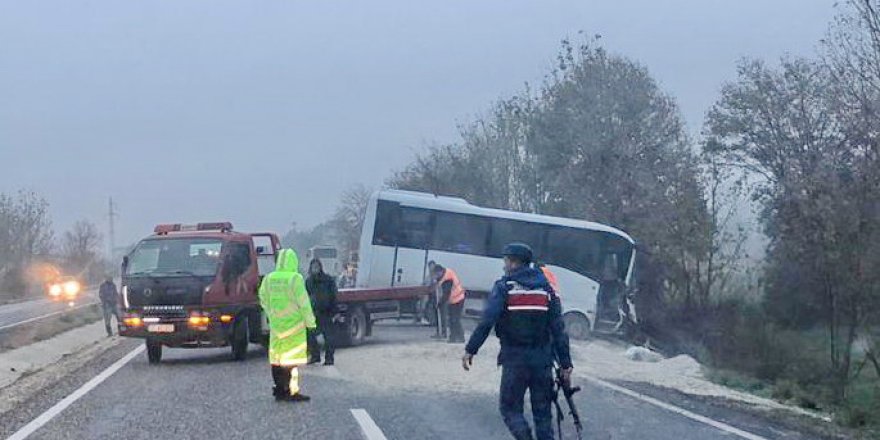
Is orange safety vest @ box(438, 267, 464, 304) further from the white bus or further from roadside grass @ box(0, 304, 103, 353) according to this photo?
roadside grass @ box(0, 304, 103, 353)

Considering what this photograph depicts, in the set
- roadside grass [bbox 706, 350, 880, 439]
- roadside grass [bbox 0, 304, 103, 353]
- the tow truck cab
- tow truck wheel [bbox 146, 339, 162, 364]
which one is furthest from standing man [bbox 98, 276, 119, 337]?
roadside grass [bbox 706, 350, 880, 439]

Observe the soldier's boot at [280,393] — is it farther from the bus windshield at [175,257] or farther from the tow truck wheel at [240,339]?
the bus windshield at [175,257]

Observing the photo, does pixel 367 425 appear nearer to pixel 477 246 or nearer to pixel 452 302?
pixel 452 302

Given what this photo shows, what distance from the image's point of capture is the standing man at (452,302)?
2450 cm

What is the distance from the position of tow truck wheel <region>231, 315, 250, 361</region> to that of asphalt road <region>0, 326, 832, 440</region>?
2.33 meters

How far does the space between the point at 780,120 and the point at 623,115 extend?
5966mm

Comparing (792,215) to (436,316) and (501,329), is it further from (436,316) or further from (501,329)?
(501,329)

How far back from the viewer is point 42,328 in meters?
34.9

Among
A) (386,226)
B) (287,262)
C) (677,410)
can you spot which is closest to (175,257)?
(287,262)

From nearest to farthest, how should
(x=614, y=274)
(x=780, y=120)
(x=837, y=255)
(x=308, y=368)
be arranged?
A: (x=308, y=368) < (x=837, y=255) < (x=614, y=274) < (x=780, y=120)

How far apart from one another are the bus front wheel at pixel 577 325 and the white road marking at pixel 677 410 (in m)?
14.2

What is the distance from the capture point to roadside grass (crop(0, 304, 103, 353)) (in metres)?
28.9

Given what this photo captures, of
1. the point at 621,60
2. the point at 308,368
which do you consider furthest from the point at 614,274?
the point at 308,368

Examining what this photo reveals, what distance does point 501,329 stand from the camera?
372 inches
